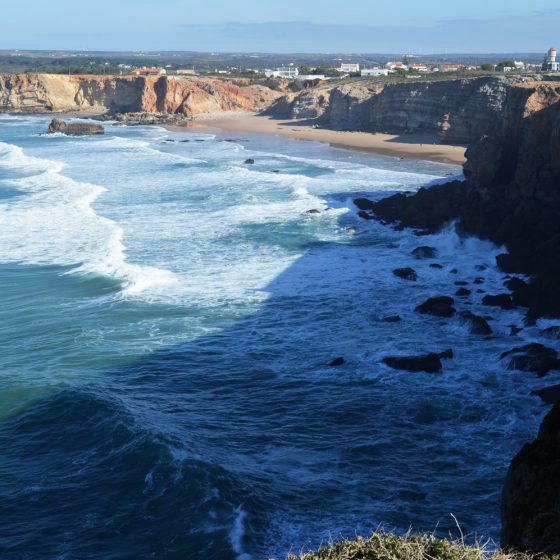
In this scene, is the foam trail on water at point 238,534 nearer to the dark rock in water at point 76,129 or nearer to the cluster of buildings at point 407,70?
the dark rock in water at point 76,129

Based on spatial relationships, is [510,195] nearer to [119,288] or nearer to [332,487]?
[119,288]

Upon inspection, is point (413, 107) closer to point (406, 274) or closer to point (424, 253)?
point (424, 253)

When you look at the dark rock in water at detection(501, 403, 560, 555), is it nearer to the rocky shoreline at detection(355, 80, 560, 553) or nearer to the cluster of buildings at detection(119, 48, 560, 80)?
the rocky shoreline at detection(355, 80, 560, 553)

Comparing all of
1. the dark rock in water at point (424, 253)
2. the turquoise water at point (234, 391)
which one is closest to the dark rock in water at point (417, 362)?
the turquoise water at point (234, 391)

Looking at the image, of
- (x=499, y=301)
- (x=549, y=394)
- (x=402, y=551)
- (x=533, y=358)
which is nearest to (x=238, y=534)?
(x=402, y=551)

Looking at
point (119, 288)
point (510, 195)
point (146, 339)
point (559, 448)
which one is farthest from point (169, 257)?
point (559, 448)

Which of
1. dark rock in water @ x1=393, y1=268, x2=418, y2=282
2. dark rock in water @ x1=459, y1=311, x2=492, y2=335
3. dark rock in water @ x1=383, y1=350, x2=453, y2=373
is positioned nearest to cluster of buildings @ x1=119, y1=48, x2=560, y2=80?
dark rock in water @ x1=393, y1=268, x2=418, y2=282

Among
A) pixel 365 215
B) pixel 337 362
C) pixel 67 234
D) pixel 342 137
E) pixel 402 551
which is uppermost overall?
pixel 342 137

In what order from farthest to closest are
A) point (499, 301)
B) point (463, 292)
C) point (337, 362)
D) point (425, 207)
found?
point (425, 207), point (463, 292), point (499, 301), point (337, 362)
